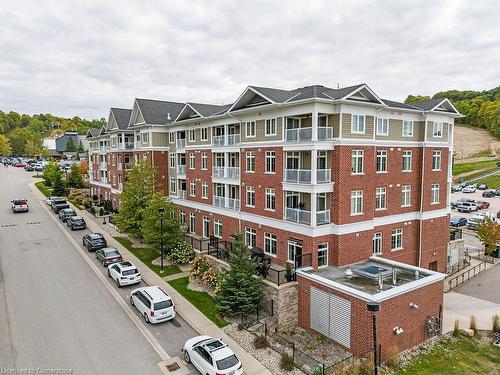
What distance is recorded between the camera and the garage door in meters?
17.1

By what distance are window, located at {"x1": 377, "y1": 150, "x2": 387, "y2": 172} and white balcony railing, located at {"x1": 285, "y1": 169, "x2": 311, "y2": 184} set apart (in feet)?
21.1

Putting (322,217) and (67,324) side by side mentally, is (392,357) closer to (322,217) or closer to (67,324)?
(322,217)

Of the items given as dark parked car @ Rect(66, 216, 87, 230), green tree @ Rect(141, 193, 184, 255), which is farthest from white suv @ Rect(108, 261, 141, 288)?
dark parked car @ Rect(66, 216, 87, 230)

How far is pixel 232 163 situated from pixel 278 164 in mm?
7003

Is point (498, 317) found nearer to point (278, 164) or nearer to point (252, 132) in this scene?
point (278, 164)

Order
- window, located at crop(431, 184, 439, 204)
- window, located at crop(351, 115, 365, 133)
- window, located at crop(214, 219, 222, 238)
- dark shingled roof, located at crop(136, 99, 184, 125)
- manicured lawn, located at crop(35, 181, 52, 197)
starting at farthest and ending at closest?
1. manicured lawn, located at crop(35, 181, 52, 197)
2. dark shingled roof, located at crop(136, 99, 184, 125)
3. window, located at crop(214, 219, 222, 238)
4. window, located at crop(431, 184, 439, 204)
5. window, located at crop(351, 115, 365, 133)

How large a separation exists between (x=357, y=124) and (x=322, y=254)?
831cm

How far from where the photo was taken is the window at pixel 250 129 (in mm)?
25984

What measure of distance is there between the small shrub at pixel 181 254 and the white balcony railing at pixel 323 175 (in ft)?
40.2

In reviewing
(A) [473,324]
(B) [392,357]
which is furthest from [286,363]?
(A) [473,324]

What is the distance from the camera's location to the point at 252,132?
85.6ft

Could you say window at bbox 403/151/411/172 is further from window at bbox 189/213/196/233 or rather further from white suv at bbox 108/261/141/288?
white suv at bbox 108/261/141/288

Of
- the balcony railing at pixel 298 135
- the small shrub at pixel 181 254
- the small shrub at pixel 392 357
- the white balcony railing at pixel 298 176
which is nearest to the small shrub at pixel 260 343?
the small shrub at pixel 392 357

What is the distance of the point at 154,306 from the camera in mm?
18297
